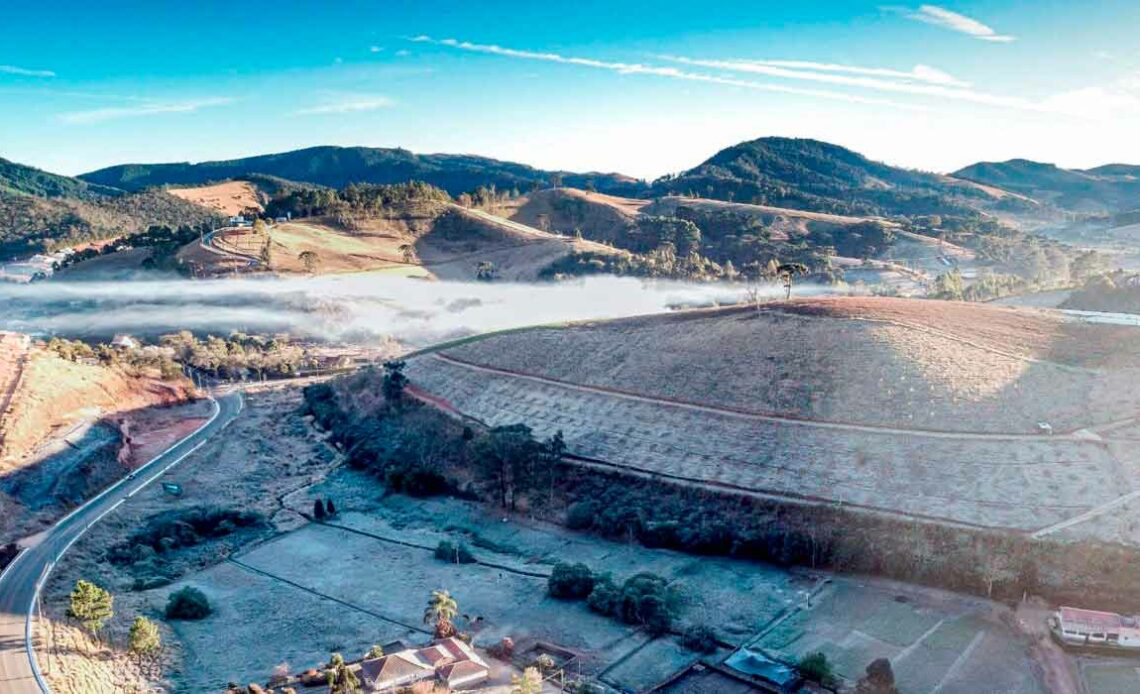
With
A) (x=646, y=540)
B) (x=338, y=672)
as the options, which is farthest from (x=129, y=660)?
(x=646, y=540)

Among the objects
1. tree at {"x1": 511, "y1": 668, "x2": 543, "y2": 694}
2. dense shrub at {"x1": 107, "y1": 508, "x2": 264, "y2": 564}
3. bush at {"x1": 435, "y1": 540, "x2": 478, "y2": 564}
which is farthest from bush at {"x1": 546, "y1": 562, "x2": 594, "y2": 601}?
dense shrub at {"x1": 107, "y1": 508, "x2": 264, "y2": 564}

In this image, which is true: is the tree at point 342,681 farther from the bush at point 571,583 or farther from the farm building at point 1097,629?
the farm building at point 1097,629

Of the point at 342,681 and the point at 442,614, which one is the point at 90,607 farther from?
the point at 442,614

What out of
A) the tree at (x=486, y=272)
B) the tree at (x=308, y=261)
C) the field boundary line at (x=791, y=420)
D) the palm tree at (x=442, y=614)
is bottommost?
the palm tree at (x=442, y=614)

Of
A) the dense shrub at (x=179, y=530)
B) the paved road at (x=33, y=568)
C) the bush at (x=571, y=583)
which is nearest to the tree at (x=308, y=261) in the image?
the paved road at (x=33, y=568)

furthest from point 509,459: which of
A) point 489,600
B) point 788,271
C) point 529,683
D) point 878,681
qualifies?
point 788,271
